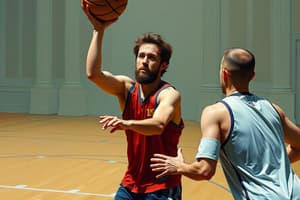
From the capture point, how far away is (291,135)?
8.59ft

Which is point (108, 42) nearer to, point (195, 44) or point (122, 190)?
point (195, 44)

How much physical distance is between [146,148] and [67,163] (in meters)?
4.27

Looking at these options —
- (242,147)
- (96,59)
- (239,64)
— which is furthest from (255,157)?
(96,59)

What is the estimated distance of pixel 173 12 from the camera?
587 inches

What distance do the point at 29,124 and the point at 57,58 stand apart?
143 inches

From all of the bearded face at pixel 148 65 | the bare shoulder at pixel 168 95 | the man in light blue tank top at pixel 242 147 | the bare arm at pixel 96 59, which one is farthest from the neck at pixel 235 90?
the bare arm at pixel 96 59

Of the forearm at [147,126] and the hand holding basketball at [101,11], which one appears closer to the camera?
the forearm at [147,126]

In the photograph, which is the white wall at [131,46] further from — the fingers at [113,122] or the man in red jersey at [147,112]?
the fingers at [113,122]

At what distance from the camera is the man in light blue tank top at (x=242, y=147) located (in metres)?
2.33

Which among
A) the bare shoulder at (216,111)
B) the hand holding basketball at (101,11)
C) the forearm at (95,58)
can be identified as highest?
the hand holding basketball at (101,11)

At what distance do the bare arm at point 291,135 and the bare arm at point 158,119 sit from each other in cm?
74

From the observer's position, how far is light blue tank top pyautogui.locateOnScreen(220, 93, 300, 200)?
7.68 ft

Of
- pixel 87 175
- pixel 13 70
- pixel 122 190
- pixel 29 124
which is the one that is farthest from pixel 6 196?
pixel 13 70

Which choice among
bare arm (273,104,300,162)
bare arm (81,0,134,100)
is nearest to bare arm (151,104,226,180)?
bare arm (273,104,300,162)
